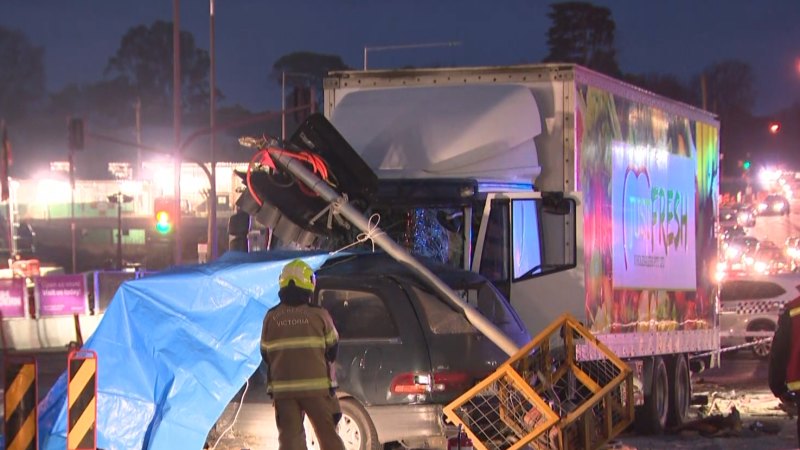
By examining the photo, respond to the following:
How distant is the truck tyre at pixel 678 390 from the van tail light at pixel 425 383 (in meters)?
5.81

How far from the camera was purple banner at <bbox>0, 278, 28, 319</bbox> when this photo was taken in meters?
25.5

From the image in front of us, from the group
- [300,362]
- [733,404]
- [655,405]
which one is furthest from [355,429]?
[733,404]

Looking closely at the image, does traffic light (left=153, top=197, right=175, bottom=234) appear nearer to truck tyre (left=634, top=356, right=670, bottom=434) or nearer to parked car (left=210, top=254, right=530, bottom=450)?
truck tyre (left=634, top=356, right=670, bottom=434)

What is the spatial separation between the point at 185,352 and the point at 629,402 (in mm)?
3461

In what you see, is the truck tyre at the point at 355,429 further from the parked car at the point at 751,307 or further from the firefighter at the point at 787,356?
the parked car at the point at 751,307

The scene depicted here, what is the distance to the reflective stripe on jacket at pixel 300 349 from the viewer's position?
27.8ft

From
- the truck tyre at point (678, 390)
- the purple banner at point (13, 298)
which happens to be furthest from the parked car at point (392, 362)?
the purple banner at point (13, 298)

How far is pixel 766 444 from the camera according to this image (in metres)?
12.3

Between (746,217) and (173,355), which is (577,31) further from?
(173,355)

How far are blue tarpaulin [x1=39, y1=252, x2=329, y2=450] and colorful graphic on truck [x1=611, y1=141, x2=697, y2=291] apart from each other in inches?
178

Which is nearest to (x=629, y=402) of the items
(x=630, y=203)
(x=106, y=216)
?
(x=630, y=203)

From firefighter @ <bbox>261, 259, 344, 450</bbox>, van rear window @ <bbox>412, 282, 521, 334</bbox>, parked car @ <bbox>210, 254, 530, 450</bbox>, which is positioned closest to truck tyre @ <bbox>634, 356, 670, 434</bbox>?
van rear window @ <bbox>412, 282, 521, 334</bbox>

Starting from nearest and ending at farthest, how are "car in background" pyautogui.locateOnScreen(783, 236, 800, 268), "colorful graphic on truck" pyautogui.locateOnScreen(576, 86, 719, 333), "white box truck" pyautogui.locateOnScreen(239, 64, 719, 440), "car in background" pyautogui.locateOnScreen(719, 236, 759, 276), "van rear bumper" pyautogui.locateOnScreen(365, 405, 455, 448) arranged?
"van rear bumper" pyautogui.locateOnScreen(365, 405, 455, 448), "white box truck" pyautogui.locateOnScreen(239, 64, 719, 440), "colorful graphic on truck" pyautogui.locateOnScreen(576, 86, 719, 333), "car in background" pyautogui.locateOnScreen(719, 236, 759, 276), "car in background" pyautogui.locateOnScreen(783, 236, 800, 268)

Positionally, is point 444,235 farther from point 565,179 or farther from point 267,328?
point 267,328
